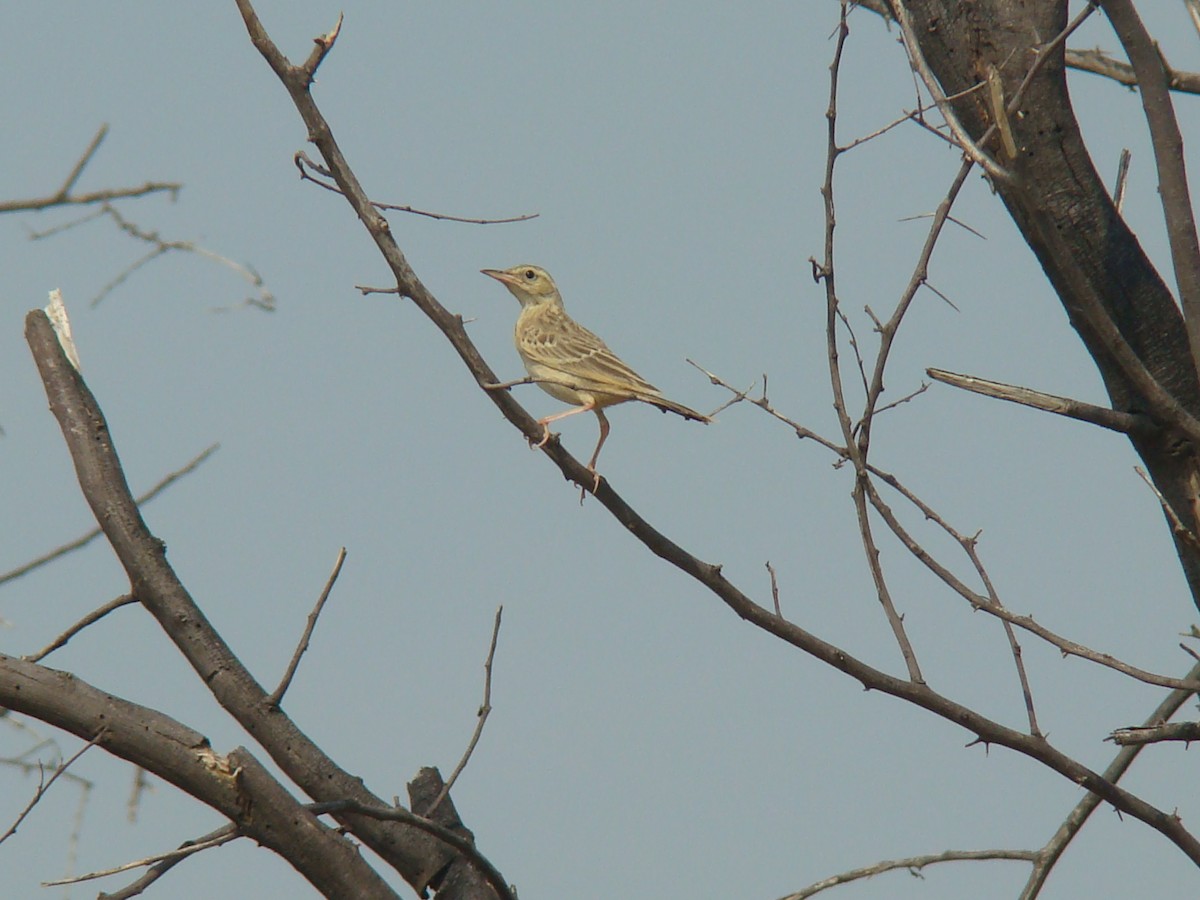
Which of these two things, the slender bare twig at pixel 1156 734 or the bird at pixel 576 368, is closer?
the slender bare twig at pixel 1156 734

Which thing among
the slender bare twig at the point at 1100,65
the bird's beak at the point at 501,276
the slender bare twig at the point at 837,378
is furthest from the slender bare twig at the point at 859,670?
the bird's beak at the point at 501,276

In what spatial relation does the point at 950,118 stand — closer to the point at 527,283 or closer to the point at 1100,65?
the point at 1100,65

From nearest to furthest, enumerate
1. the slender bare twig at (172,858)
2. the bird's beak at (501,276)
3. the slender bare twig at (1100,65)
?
1. the slender bare twig at (172,858)
2. the slender bare twig at (1100,65)
3. the bird's beak at (501,276)

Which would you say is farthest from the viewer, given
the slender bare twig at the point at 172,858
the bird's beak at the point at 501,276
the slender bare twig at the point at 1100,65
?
the bird's beak at the point at 501,276

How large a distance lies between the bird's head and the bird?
12 centimetres

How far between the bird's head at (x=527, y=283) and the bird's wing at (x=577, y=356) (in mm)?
672

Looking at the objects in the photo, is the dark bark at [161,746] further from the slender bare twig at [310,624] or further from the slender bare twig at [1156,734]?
the slender bare twig at [1156,734]

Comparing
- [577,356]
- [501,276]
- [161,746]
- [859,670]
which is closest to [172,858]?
[161,746]

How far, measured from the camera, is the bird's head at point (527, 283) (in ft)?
33.4

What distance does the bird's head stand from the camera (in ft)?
33.4

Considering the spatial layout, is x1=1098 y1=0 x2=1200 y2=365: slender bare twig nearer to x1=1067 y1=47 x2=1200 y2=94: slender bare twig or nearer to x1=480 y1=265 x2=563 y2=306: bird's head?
x1=1067 y1=47 x2=1200 y2=94: slender bare twig

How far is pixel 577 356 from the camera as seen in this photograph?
8055mm

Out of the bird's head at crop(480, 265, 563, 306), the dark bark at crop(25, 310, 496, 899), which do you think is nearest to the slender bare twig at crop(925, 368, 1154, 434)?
the dark bark at crop(25, 310, 496, 899)

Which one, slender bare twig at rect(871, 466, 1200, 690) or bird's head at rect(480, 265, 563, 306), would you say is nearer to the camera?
slender bare twig at rect(871, 466, 1200, 690)
